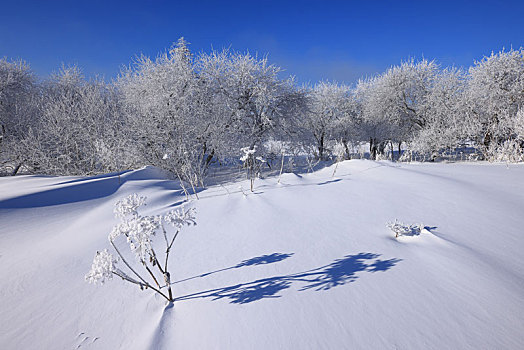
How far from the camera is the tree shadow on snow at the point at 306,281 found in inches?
55.7

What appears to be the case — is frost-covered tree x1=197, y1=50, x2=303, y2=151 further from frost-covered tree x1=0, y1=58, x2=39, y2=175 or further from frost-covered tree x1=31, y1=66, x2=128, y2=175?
frost-covered tree x1=0, y1=58, x2=39, y2=175

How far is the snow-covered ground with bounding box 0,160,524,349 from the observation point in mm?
1146

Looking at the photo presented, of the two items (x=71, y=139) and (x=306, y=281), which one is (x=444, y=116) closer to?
(x=306, y=281)

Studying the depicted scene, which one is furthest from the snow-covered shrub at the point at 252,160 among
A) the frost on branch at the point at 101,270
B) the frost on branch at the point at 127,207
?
the frost on branch at the point at 101,270

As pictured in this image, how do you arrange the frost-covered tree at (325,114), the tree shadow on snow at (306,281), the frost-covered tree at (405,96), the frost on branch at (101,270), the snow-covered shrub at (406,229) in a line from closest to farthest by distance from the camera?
the frost on branch at (101,270), the tree shadow on snow at (306,281), the snow-covered shrub at (406,229), the frost-covered tree at (405,96), the frost-covered tree at (325,114)

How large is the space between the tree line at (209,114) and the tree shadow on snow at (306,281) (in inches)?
217

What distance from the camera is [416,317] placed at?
46.9 inches

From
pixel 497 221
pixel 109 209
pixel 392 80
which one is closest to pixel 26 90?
pixel 109 209

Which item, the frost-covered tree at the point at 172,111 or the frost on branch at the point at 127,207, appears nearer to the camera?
the frost on branch at the point at 127,207

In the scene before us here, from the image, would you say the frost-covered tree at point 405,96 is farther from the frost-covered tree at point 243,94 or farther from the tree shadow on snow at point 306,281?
the tree shadow on snow at point 306,281

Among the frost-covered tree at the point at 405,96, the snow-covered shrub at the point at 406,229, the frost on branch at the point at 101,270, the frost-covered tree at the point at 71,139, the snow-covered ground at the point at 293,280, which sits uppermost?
the frost-covered tree at the point at 405,96

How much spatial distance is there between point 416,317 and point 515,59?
1671cm

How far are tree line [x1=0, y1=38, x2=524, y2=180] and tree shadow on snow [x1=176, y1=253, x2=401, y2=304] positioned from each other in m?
5.51

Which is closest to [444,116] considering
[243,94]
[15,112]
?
[243,94]
